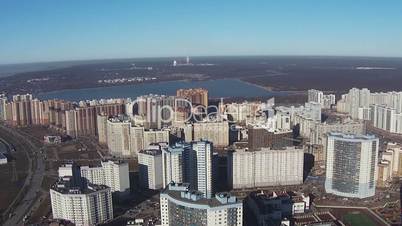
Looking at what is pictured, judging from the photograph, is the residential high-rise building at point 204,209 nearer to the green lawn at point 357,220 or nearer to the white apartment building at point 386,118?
the green lawn at point 357,220

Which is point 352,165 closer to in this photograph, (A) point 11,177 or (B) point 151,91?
(A) point 11,177

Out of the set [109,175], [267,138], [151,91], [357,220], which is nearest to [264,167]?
[267,138]

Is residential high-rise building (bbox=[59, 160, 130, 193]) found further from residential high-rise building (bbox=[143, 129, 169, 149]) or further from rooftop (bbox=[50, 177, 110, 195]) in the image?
residential high-rise building (bbox=[143, 129, 169, 149])

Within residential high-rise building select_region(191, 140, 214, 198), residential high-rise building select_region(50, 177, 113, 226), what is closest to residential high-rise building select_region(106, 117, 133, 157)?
residential high-rise building select_region(191, 140, 214, 198)

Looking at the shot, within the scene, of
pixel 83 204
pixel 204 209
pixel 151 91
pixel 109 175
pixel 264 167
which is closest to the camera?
pixel 204 209

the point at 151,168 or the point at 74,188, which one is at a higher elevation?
the point at 74,188

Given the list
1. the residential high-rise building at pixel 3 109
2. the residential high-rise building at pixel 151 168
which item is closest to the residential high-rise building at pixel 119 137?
the residential high-rise building at pixel 151 168
